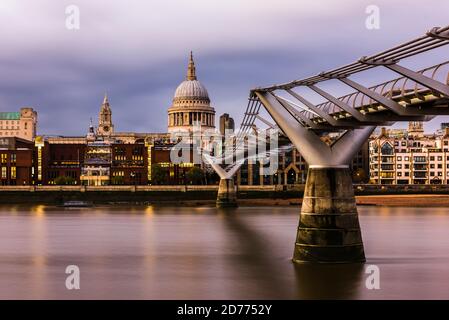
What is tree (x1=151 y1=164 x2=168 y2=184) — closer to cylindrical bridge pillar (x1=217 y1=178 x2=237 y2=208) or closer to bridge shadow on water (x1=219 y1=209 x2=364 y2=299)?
cylindrical bridge pillar (x1=217 y1=178 x2=237 y2=208)

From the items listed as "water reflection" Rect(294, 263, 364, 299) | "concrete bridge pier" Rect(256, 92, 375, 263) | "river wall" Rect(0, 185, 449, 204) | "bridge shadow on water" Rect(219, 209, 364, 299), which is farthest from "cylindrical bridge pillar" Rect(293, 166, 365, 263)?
"river wall" Rect(0, 185, 449, 204)

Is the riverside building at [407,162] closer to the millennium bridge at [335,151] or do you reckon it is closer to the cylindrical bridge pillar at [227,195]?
the cylindrical bridge pillar at [227,195]

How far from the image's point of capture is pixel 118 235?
52562 millimetres

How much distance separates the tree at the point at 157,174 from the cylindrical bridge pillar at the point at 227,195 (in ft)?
163

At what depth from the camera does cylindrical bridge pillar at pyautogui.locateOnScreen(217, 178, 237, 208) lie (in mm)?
98562

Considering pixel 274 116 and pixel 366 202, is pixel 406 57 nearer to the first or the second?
pixel 274 116

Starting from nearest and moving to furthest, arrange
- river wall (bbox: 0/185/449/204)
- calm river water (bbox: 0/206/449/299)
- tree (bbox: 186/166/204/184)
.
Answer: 1. calm river water (bbox: 0/206/449/299)
2. river wall (bbox: 0/185/449/204)
3. tree (bbox: 186/166/204/184)

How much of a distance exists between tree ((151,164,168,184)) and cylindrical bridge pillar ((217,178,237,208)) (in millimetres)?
49599

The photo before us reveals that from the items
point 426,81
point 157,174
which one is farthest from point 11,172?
point 426,81

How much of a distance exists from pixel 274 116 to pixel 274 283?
22.3 ft

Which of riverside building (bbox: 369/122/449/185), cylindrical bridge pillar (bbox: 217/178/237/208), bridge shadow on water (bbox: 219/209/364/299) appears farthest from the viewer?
riverside building (bbox: 369/122/449/185)

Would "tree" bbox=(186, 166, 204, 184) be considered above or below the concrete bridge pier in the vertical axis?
above

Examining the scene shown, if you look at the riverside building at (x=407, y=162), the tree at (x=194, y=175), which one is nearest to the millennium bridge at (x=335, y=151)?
the riverside building at (x=407, y=162)

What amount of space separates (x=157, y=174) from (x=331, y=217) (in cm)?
12259
